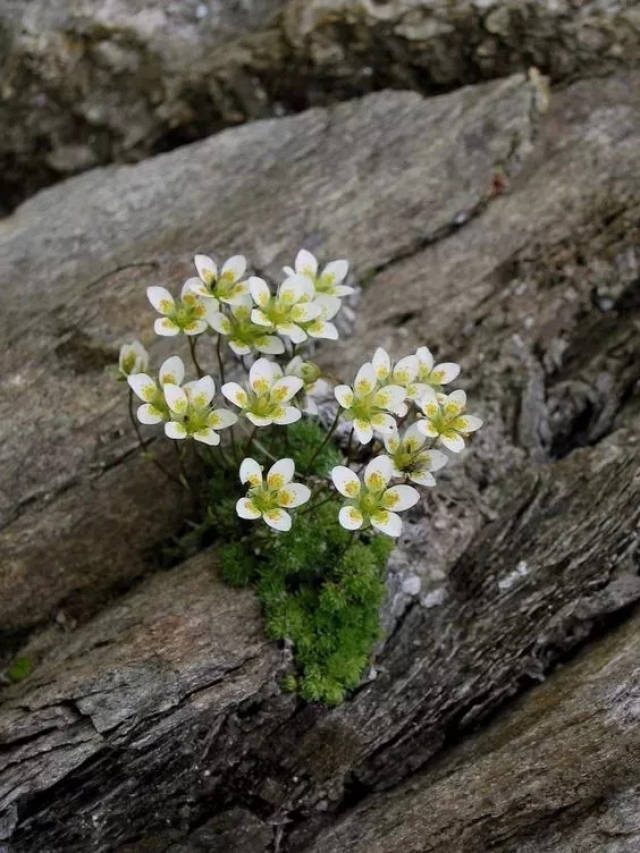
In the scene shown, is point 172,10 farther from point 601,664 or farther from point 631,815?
point 631,815

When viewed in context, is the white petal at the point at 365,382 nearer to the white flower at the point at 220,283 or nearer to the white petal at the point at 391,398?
the white petal at the point at 391,398

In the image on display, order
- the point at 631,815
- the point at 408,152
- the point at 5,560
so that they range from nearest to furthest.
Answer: the point at 631,815, the point at 5,560, the point at 408,152

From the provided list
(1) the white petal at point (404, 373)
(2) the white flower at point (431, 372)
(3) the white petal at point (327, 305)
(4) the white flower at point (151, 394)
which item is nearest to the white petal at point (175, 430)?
(4) the white flower at point (151, 394)

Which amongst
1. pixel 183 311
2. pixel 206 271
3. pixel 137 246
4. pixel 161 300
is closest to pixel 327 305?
pixel 206 271

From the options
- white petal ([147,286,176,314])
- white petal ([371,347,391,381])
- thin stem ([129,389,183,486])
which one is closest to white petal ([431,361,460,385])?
white petal ([371,347,391,381])

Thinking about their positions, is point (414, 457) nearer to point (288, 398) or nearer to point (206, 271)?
point (288, 398)

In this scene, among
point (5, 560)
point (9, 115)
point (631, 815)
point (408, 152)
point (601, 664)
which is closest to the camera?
point (631, 815)

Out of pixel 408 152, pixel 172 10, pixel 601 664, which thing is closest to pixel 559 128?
pixel 408 152

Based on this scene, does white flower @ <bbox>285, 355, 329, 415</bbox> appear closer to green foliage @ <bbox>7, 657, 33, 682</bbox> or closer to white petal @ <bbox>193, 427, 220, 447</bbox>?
white petal @ <bbox>193, 427, 220, 447</bbox>
